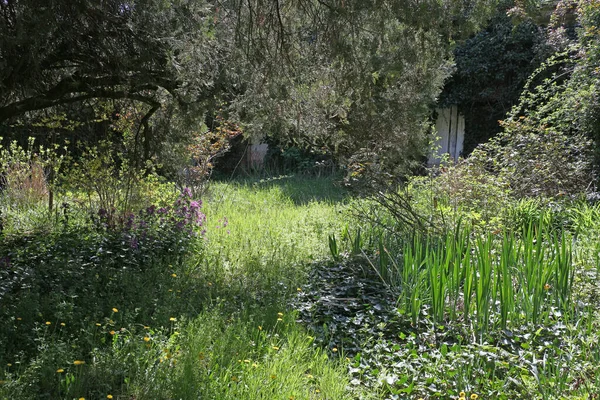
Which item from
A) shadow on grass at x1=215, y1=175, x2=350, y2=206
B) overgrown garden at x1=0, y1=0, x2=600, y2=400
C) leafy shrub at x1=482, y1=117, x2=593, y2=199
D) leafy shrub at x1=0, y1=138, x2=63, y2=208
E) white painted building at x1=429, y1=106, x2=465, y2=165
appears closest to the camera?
overgrown garden at x1=0, y1=0, x2=600, y2=400

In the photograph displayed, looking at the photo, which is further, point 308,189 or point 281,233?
point 308,189

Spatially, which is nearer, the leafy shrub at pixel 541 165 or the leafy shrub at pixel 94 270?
the leafy shrub at pixel 94 270

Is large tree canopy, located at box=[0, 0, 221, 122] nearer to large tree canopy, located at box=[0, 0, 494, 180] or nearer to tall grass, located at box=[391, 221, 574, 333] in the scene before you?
large tree canopy, located at box=[0, 0, 494, 180]

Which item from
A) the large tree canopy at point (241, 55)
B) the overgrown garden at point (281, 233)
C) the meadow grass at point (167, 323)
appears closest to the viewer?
the meadow grass at point (167, 323)

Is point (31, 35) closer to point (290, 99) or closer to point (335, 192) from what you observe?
point (290, 99)

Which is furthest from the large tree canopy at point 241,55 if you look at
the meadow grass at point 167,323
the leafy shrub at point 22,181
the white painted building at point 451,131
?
the white painted building at point 451,131

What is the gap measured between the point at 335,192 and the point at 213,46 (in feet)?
16.5

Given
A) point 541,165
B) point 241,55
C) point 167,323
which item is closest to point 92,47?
point 241,55

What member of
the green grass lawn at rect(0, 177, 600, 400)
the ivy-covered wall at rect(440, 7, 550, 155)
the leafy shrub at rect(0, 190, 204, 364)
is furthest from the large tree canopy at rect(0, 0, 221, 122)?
the ivy-covered wall at rect(440, 7, 550, 155)

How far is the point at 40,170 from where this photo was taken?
772 cm

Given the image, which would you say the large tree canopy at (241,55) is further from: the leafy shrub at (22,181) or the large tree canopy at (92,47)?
the leafy shrub at (22,181)

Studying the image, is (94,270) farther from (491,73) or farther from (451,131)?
(451,131)

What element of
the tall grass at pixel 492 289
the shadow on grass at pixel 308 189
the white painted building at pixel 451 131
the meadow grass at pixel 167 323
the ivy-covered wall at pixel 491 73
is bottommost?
the meadow grass at pixel 167 323

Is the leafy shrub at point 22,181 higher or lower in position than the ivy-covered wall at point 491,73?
lower
